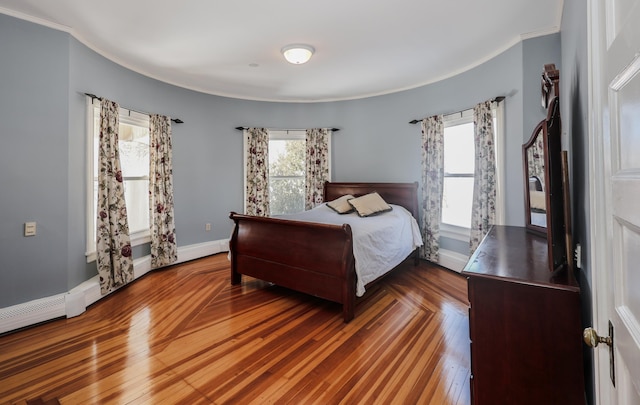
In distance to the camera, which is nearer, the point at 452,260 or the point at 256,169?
the point at 452,260

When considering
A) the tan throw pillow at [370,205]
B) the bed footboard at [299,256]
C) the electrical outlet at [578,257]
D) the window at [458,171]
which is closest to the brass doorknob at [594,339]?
the electrical outlet at [578,257]

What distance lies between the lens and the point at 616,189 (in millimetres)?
640

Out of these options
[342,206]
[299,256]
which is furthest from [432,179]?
[299,256]

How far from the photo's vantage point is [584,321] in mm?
1339

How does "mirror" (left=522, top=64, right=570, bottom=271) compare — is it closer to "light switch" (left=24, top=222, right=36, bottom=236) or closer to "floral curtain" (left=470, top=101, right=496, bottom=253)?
"floral curtain" (left=470, top=101, right=496, bottom=253)

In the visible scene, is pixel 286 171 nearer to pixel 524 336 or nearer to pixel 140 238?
pixel 140 238

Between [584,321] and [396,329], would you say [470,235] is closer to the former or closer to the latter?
[396,329]

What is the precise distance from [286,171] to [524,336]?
13.9 ft

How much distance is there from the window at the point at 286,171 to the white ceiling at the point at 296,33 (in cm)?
124

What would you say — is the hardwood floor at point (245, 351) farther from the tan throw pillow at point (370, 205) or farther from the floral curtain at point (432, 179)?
the tan throw pillow at point (370, 205)

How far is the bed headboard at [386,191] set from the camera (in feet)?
13.3

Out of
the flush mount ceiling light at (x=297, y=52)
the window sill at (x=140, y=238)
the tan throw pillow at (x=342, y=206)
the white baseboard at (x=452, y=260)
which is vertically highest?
the flush mount ceiling light at (x=297, y=52)

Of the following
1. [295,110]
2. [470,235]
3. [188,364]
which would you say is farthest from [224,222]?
[470,235]

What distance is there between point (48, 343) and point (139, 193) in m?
2.07
